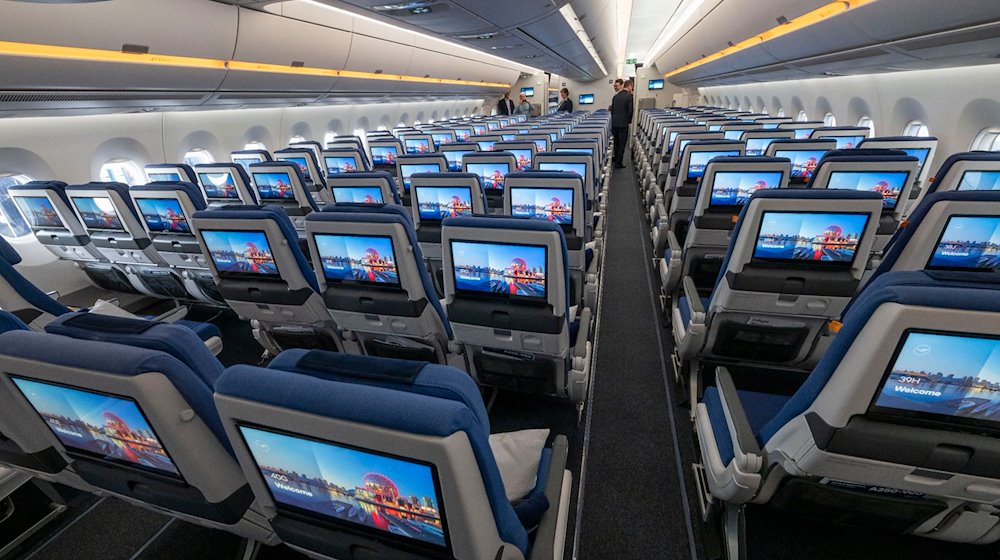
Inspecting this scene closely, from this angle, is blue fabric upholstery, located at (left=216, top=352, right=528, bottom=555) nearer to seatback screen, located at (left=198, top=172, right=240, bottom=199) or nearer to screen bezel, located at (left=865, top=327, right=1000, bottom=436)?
screen bezel, located at (left=865, top=327, right=1000, bottom=436)

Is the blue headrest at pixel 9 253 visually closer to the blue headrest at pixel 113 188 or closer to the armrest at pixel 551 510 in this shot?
the blue headrest at pixel 113 188

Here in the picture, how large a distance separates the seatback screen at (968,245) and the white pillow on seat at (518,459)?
237 centimetres

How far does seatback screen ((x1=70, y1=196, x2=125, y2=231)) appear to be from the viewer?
4258 mm

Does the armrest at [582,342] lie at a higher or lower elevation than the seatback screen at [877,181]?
lower

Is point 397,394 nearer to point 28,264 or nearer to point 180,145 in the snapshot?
point 28,264

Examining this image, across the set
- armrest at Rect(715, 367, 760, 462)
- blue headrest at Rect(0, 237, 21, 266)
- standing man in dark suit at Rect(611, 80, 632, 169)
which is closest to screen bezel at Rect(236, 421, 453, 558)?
armrest at Rect(715, 367, 760, 462)

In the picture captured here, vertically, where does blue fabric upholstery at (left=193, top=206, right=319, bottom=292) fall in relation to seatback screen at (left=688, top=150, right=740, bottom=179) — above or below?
above

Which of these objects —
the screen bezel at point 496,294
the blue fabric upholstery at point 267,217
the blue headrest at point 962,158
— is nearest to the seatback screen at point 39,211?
the blue fabric upholstery at point 267,217

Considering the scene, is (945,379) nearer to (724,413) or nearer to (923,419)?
(923,419)

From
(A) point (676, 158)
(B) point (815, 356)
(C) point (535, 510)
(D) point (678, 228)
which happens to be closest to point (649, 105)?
(A) point (676, 158)

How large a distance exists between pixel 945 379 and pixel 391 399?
1.56 meters

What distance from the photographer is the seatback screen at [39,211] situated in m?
4.56

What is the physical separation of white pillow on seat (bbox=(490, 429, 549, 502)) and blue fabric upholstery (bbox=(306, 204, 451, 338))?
982 mm

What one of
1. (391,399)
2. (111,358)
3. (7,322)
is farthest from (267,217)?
(391,399)
